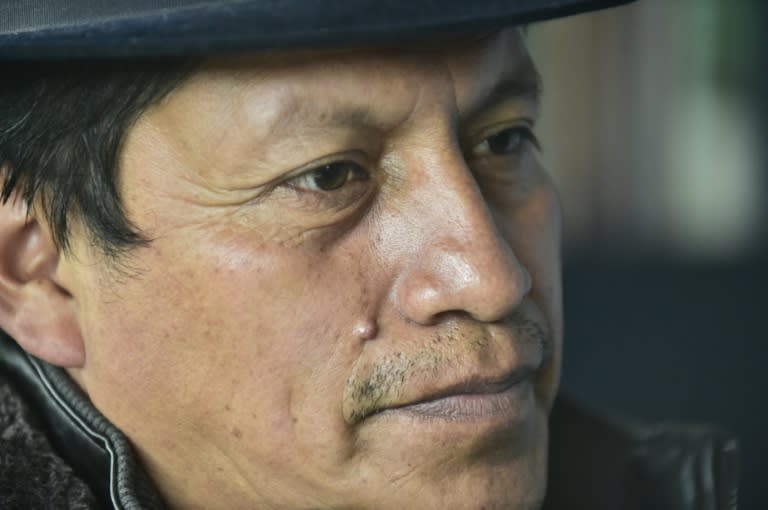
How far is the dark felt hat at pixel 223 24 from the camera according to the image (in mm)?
1505

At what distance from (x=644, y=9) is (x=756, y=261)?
1.42 meters

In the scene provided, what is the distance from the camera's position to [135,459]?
1.85 metres

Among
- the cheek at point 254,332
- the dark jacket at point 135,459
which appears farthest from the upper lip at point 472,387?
the dark jacket at point 135,459

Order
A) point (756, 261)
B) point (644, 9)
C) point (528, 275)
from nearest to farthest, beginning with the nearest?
point (528, 275), point (756, 261), point (644, 9)

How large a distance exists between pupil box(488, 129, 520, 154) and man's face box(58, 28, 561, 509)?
0.13 meters

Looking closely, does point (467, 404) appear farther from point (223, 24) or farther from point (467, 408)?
point (223, 24)

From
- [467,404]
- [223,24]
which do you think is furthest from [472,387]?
[223,24]

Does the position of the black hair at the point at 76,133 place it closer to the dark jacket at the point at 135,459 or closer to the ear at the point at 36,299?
the ear at the point at 36,299

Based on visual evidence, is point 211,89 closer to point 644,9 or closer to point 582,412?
point 582,412

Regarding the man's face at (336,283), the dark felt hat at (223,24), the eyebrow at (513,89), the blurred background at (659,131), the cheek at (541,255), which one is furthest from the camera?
the blurred background at (659,131)

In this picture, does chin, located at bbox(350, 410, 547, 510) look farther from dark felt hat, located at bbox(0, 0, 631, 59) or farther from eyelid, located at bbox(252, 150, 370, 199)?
dark felt hat, located at bbox(0, 0, 631, 59)

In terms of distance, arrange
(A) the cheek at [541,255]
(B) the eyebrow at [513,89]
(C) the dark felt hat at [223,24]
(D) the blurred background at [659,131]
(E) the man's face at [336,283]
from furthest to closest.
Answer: (D) the blurred background at [659,131] < (A) the cheek at [541,255] < (B) the eyebrow at [513,89] < (E) the man's face at [336,283] < (C) the dark felt hat at [223,24]

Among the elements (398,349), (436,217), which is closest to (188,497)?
(398,349)

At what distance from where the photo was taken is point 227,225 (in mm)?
1697
